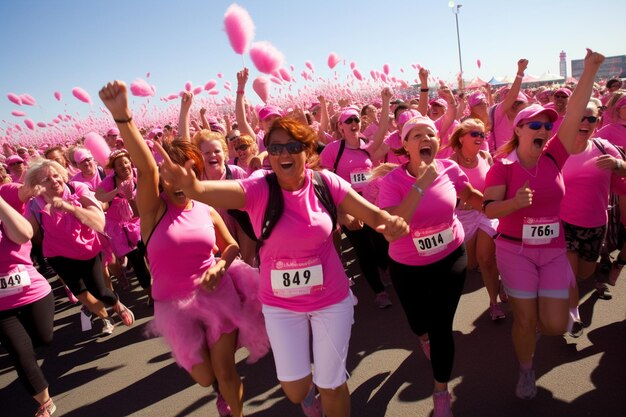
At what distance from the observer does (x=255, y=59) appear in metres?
7.51

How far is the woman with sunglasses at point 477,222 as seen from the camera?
380 cm

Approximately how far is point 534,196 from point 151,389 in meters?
3.63

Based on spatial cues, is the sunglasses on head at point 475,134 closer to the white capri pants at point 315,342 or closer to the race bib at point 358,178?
the race bib at point 358,178

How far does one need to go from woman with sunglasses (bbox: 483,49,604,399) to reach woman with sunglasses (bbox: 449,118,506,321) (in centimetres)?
95

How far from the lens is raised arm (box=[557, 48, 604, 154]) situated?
8.98 ft

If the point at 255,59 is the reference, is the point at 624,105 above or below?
below

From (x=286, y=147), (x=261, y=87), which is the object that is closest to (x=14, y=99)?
(x=261, y=87)

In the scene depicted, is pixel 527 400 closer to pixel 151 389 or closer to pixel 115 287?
pixel 151 389

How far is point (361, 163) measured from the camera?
190 inches

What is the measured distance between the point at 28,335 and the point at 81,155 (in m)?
2.94

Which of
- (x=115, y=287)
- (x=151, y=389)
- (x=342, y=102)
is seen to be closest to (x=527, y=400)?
(x=151, y=389)

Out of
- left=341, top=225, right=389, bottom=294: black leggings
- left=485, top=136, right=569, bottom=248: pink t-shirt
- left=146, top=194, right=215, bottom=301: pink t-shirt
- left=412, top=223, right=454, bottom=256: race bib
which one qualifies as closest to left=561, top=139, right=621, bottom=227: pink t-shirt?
left=485, top=136, right=569, bottom=248: pink t-shirt

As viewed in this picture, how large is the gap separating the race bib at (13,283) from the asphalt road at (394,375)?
1.21 metres

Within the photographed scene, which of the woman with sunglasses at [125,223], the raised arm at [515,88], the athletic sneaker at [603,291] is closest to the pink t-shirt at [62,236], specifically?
the woman with sunglasses at [125,223]
